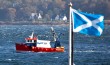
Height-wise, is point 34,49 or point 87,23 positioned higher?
point 87,23

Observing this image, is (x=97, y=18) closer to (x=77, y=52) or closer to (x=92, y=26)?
(x=92, y=26)

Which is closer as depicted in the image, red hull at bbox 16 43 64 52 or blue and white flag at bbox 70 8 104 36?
blue and white flag at bbox 70 8 104 36

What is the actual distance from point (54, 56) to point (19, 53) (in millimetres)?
8737

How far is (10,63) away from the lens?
262 feet

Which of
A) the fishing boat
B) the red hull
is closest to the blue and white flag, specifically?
the fishing boat

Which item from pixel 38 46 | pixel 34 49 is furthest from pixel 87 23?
pixel 34 49

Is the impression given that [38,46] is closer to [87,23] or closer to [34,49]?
[34,49]

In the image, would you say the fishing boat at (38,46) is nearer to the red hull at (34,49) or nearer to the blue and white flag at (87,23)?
the red hull at (34,49)

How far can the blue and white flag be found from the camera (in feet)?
96.0

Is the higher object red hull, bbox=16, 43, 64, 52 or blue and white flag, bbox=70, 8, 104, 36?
blue and white flag, bbox=70, 8, 104, 36

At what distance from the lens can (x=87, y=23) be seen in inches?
1156

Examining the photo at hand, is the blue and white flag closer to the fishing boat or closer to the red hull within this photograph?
the fishing boat

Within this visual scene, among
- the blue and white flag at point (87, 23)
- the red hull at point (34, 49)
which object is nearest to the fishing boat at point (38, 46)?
the red hull at point (34, 49)

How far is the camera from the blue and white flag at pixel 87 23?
29.3 metres
